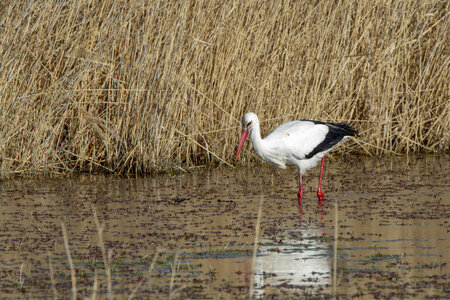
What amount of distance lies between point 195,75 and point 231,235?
154 inches

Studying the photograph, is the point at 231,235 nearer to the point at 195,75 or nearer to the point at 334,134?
the point at 334,134

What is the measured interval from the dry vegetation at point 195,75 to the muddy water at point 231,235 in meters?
0.50

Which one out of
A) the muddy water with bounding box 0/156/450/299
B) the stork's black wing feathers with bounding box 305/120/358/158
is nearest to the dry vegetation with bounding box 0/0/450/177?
the muddy water with bounding box 0/156/450/299

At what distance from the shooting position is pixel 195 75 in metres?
10.2

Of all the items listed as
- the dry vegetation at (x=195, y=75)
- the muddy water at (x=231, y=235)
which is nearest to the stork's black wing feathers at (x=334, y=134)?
the muddy water at (x=231, y=235)

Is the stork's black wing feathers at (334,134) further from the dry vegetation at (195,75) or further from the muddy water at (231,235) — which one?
the dry vegetation at (195,75)

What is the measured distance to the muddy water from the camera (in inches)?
198

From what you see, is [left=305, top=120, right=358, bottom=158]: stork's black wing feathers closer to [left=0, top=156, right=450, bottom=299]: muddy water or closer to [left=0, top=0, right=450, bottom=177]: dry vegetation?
[left=0, top=156, right=450, bottom=299]: muddy water

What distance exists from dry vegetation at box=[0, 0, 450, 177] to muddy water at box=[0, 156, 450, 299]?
1.63ft

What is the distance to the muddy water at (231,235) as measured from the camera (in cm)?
504

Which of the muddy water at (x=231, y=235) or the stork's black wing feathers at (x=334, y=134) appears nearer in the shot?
the muddy water at (x=231, y=235)

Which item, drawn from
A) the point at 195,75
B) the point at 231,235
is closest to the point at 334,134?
the point at 195,75

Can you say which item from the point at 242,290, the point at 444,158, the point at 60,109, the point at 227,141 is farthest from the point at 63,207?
the point at 444,158

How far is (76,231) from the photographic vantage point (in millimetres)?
6977
